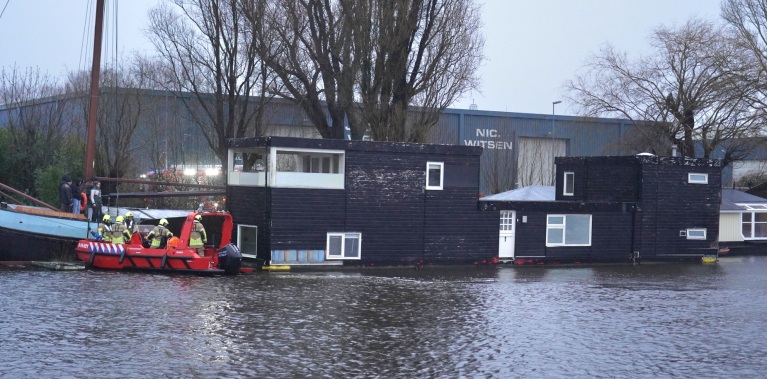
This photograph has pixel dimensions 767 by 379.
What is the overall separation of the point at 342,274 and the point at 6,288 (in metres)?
10.6

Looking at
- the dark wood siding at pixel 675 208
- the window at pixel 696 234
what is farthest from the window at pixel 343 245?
the window at pixel 696 234

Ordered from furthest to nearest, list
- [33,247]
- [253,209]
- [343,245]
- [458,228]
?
1. [458,228]
2. [343,245]
3. [253,209]
4. [33,247]

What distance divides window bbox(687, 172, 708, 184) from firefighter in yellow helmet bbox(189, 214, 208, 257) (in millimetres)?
20868

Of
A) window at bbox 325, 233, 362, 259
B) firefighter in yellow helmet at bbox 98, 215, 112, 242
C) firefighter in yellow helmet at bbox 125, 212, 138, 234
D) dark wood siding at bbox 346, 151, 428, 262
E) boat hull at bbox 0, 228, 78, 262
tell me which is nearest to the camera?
firefighter in yellow helmet at bbox 98, 215, 112, 242

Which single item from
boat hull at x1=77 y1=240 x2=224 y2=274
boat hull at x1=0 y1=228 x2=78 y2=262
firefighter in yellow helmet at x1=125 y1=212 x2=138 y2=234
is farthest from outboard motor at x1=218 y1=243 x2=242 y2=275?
boat hull at x1=0 y1=228 x2=78 y2=262

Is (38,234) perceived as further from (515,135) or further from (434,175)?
(515,135)

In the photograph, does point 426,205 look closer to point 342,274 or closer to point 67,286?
point 342,274

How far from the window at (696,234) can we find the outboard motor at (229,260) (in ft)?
65.4

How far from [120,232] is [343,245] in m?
7.44

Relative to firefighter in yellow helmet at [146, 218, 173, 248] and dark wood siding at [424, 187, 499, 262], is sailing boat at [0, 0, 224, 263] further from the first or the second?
dark wood siding at [424, 187, 499, 262]

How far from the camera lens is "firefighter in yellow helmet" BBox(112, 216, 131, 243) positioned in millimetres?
28987

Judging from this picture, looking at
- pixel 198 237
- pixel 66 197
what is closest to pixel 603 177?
pixel 198 237

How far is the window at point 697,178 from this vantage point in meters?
38.8

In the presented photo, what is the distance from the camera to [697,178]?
3906 cm
